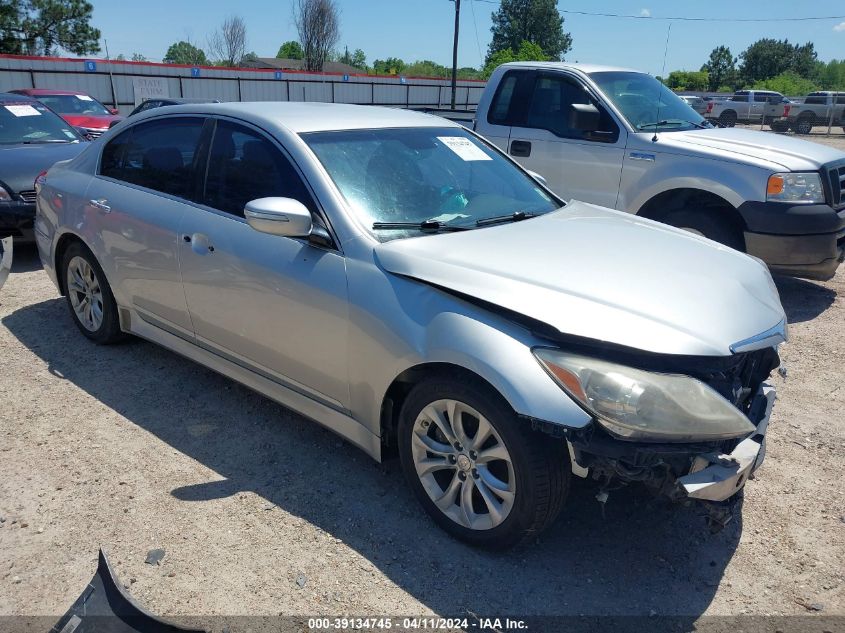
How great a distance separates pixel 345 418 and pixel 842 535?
2298 mm

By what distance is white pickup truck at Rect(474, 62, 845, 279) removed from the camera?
18.6ft

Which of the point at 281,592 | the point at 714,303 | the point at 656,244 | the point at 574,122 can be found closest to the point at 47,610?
the point at 281,592

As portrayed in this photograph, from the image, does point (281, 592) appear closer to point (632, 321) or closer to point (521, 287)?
point (521, 287)

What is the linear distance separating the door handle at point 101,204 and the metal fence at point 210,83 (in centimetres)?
1585

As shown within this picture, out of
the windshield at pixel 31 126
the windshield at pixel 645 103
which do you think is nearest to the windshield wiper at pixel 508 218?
the windshield at pixel 645 103

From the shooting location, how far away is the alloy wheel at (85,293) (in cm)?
470

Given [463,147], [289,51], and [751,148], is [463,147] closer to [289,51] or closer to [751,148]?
[751,148]

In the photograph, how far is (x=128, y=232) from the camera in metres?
4.18

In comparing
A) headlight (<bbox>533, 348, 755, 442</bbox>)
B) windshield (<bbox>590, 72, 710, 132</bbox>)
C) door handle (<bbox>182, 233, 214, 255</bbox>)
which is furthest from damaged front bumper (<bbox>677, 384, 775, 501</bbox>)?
windshield (<bbox>590, 72, 710, 132</bbox>)

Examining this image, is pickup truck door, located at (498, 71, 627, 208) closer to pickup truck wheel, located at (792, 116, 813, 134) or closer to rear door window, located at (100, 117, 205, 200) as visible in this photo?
rear door window, located at (100, 117, 205, 200)

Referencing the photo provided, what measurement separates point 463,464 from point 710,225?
4.18m

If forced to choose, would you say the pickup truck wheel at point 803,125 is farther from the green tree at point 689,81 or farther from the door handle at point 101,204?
the door handle at point 101,204

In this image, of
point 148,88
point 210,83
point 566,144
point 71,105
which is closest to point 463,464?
point 566,144

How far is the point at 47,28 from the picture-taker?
46469 mm
